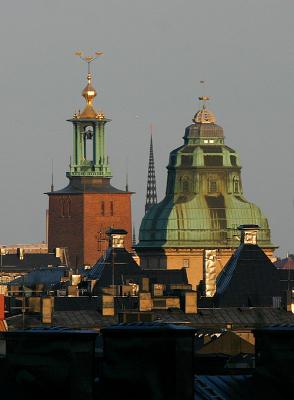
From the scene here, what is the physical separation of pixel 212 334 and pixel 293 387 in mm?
65535

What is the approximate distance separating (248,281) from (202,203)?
149ft

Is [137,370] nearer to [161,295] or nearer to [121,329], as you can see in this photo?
[121,329]

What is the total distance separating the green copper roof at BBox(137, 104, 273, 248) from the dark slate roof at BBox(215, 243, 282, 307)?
33.4m

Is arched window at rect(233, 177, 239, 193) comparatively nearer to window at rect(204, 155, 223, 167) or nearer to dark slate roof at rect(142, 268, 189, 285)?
window at rect(204, 155, 223, 167)

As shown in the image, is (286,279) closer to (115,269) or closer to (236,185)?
(115,269)

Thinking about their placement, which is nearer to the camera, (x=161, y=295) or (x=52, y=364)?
(x=52, y=364)

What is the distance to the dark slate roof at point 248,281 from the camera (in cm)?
12156

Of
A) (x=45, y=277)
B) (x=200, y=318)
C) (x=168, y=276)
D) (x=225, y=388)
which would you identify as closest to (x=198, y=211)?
(x=45, y=277)

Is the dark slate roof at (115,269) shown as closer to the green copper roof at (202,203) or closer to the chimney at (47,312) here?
the green copper roof at (202,203)

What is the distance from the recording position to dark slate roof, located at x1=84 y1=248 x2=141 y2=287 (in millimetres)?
133875

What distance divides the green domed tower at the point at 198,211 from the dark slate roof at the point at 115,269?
22.6m

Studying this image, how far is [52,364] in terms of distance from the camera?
30375 mm

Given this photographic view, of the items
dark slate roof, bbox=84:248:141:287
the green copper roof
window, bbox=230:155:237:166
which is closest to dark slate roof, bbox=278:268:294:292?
dark slate roof, bbox=84:248:141:287

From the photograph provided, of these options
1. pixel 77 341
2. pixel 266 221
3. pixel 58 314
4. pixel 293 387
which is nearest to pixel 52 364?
pixel 77 341
